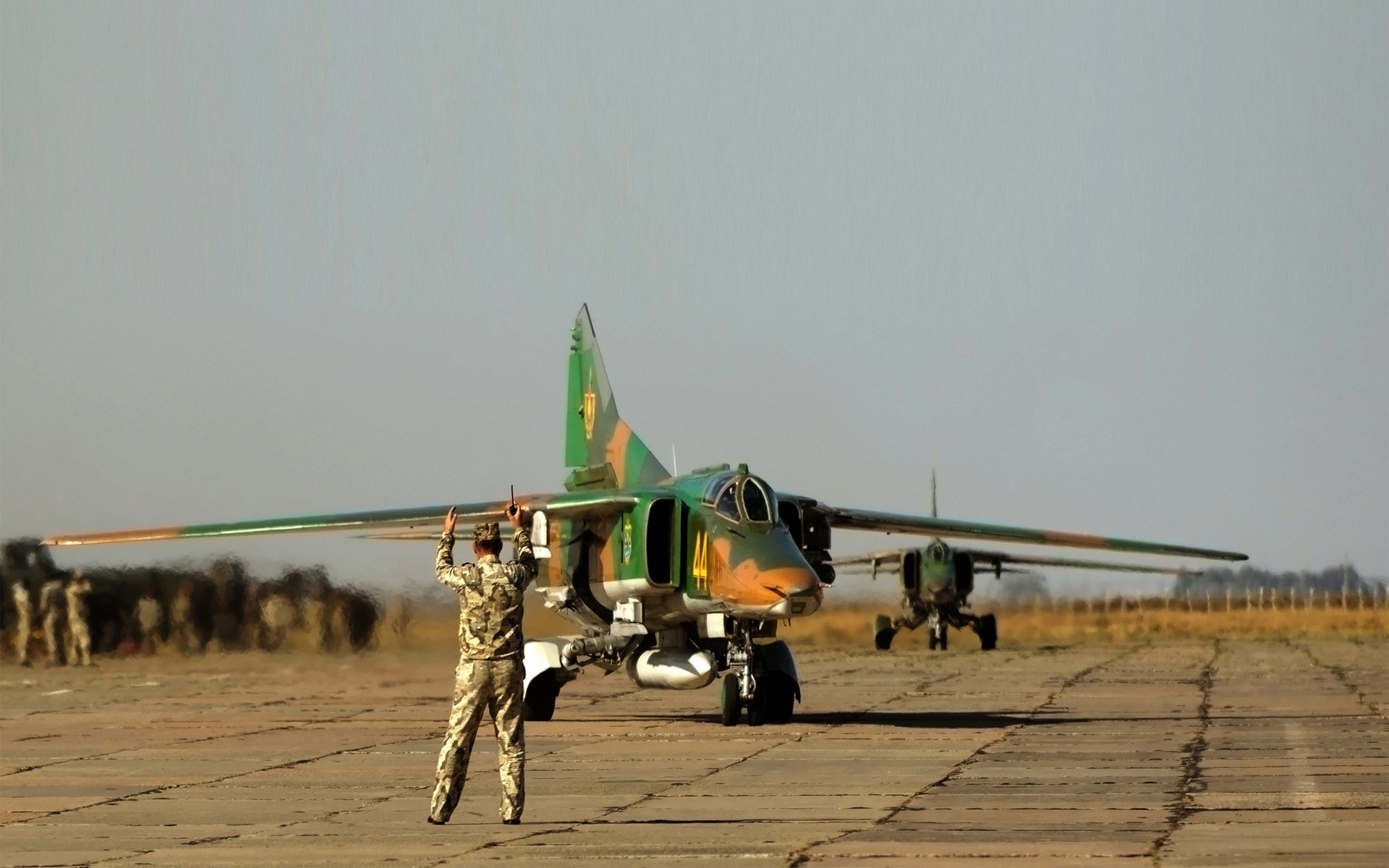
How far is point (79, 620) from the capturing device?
33.1 meters

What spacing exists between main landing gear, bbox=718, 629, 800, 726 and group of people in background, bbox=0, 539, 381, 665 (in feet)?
36.0

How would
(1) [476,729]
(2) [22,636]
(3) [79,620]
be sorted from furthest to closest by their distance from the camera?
(2) [22,636], (3) [79,620], (1) [476,729]

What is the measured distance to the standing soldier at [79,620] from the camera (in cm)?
3288

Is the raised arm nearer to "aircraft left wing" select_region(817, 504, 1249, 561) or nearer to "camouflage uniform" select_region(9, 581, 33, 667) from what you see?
"aircraft left wing" select_region(817, 504, 1249, 561)

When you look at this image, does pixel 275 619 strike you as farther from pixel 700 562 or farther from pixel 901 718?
pixel 700 562

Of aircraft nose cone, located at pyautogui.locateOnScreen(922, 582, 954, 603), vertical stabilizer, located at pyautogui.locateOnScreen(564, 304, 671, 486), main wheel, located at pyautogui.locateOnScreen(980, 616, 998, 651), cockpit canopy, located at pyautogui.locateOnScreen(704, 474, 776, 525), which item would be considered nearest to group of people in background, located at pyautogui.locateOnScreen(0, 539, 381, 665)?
vertical stabilizer, located at pyautogui.locateOnScreen(564, 304, 671, 486)

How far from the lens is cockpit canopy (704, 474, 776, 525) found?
2036cm

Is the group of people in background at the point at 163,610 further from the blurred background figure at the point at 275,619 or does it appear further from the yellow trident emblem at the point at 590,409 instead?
the yellow trident emblem at the point at 590,409

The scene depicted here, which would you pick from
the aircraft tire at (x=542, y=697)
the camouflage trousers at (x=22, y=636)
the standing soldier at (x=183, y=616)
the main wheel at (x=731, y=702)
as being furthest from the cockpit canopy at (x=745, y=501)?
the camouflage trousers at (x=22, y=636)

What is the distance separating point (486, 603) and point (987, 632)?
35576 millimetres

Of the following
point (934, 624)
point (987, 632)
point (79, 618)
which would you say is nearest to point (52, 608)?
point (79, 618)

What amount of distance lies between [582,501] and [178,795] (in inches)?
Answer: 300

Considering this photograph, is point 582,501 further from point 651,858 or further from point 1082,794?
point 651,858

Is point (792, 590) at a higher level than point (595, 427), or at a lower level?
lower
